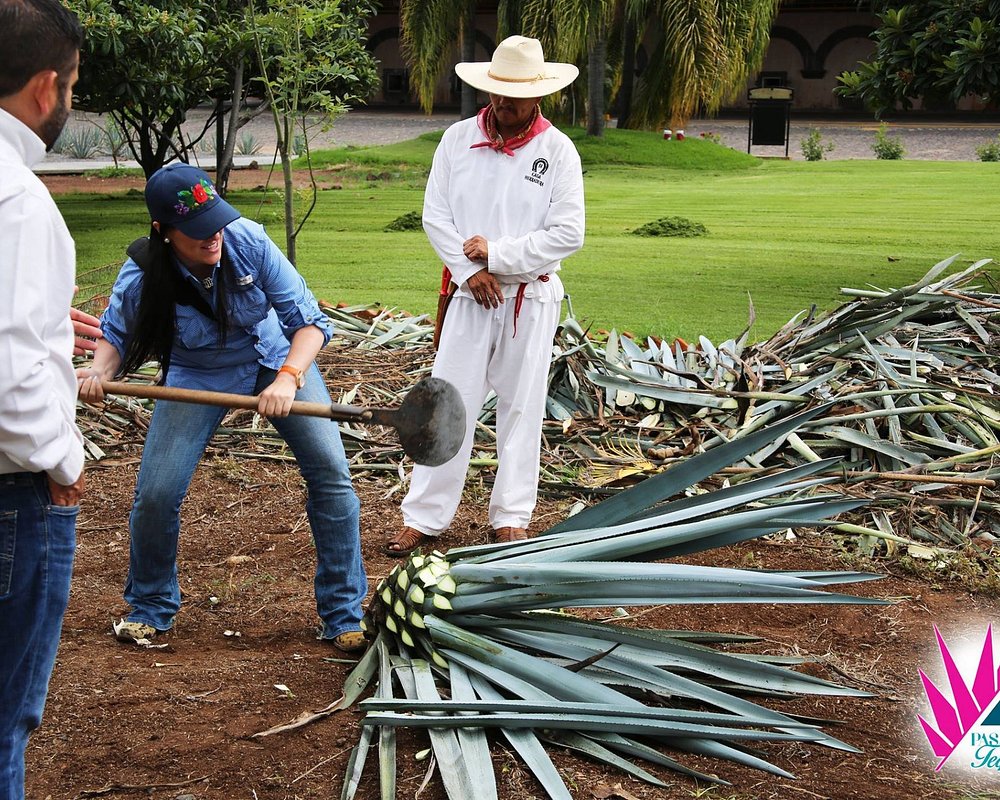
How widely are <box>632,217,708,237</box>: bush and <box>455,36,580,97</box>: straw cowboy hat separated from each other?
8411 millimetres

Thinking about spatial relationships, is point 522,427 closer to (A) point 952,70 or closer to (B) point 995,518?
(B) point 995,518

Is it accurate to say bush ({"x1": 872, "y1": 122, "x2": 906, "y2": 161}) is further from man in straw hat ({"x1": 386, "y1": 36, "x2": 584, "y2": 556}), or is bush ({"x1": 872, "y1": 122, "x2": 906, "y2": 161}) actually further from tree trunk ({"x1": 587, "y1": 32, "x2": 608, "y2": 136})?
man in straw hat ({"x1": 386, "y1": 36, "x2": 584, "y2": 556})

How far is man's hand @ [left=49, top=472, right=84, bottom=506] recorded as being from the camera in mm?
2170

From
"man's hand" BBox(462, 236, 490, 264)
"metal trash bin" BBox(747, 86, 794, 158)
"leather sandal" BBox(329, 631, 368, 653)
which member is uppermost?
"man's hand" BBox(462, 236, 490, 264)

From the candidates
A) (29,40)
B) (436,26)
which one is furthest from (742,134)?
(29,40)

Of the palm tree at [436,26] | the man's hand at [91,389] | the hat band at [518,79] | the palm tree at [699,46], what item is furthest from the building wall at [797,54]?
the man's hand at [91,389]

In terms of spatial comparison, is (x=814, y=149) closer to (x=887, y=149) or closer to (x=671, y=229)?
(x=887, y=149)

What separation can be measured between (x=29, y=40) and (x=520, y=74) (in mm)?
2770

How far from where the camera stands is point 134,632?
357 centimetres

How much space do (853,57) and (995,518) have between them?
25652 mm

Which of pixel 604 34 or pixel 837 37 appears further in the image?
pixel 837 37

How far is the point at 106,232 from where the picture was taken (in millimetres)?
13109

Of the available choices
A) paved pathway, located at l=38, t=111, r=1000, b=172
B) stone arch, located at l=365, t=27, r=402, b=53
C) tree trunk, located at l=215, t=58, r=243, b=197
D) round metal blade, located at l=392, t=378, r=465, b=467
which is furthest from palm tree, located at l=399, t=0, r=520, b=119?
round metal blade, located at l=392, t=378, r=465, b=467

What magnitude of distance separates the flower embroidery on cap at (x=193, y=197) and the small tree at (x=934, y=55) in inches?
275
